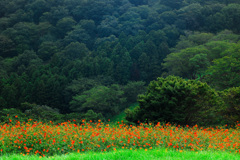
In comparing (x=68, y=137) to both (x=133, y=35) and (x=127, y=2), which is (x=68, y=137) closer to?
(x=133, y=35)

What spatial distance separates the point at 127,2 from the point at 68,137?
60.2m

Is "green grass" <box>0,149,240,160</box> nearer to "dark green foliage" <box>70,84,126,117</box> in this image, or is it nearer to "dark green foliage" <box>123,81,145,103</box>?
"dark green foliage" <box>70,84,126,117</box>

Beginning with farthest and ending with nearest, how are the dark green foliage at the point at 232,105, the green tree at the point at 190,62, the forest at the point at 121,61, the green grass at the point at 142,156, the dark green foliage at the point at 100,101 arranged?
the green tree at the point at 190,62 → the dark green foliage at the point at 100,101 → the forest at the point at 121,61 → the dark green foliage at the point at 232,105 → the green grass at the point at 142,156

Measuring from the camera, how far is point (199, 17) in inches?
1925

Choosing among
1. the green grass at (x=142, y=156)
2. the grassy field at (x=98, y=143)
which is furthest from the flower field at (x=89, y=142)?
Answer: the green grass at (x=142, y=156)

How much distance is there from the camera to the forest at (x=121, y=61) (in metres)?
14.0

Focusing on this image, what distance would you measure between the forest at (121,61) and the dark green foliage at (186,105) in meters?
0.06

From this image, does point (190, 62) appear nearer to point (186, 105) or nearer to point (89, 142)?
point (186, 105)

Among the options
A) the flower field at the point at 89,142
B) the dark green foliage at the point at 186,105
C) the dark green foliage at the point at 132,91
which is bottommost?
the dark green foliage at the point at 132,91

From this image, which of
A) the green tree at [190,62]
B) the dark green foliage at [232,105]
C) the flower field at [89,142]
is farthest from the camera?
the green tree at [190,62]

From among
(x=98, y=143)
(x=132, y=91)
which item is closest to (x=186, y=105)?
(x=98, y=143)

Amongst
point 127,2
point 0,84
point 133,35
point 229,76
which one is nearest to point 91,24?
point 133,35

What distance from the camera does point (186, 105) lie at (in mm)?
13500

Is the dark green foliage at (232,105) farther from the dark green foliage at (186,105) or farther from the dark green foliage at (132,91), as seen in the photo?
the dark green foliage at (132,91)
